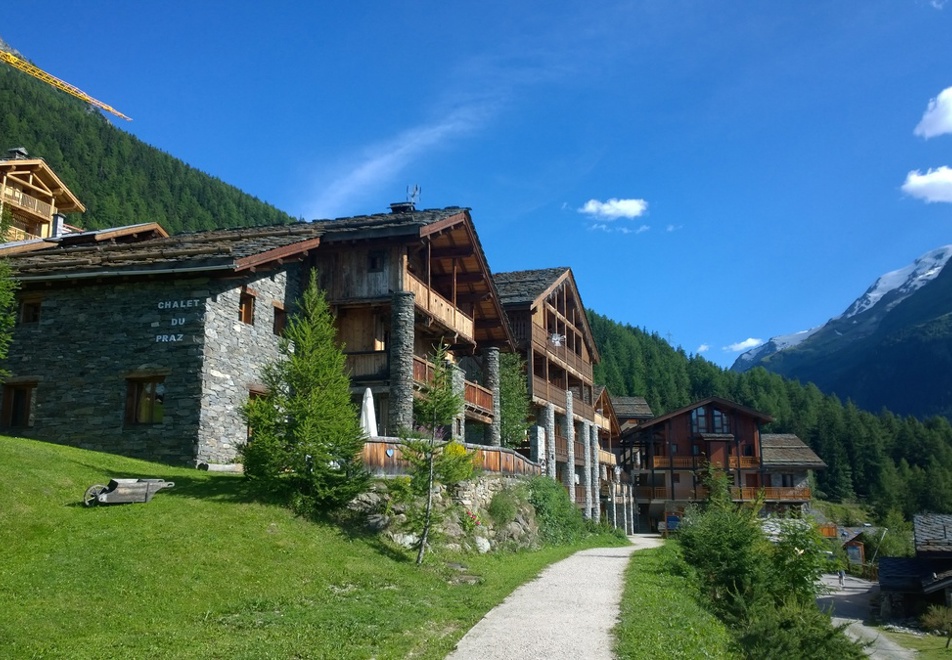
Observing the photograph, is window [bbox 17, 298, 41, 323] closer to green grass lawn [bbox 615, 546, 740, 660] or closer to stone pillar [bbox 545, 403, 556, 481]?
green grass lawn [bbox 615, 546, 740, 660]

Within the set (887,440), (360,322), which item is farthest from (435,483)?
(887,440)

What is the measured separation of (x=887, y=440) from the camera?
11031 centimetres

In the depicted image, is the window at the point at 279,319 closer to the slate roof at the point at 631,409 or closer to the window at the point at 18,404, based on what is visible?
the window at the point at 18,404

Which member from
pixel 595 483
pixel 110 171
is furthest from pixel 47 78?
pixel 595 483

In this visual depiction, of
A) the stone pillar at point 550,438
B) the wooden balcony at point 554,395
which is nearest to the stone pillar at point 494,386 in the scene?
the wooden balcony at point 554,395

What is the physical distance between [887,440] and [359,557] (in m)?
113

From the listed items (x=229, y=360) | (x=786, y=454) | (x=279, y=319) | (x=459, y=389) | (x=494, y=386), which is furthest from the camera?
(x=786, y=454)

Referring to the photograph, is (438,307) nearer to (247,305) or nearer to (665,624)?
(247,305)

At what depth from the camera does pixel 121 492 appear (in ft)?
50.9

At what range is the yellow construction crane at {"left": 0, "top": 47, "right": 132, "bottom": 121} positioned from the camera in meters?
160

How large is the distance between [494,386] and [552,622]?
22.0 metres

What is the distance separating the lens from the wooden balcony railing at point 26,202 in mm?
51438

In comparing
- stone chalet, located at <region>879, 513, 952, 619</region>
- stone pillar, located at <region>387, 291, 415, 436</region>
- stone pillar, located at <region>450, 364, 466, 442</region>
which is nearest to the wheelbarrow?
stone pillar, located at <region>387, 291, 415, 436</region>

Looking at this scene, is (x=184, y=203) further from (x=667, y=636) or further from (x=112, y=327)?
(x=667, y=636)
